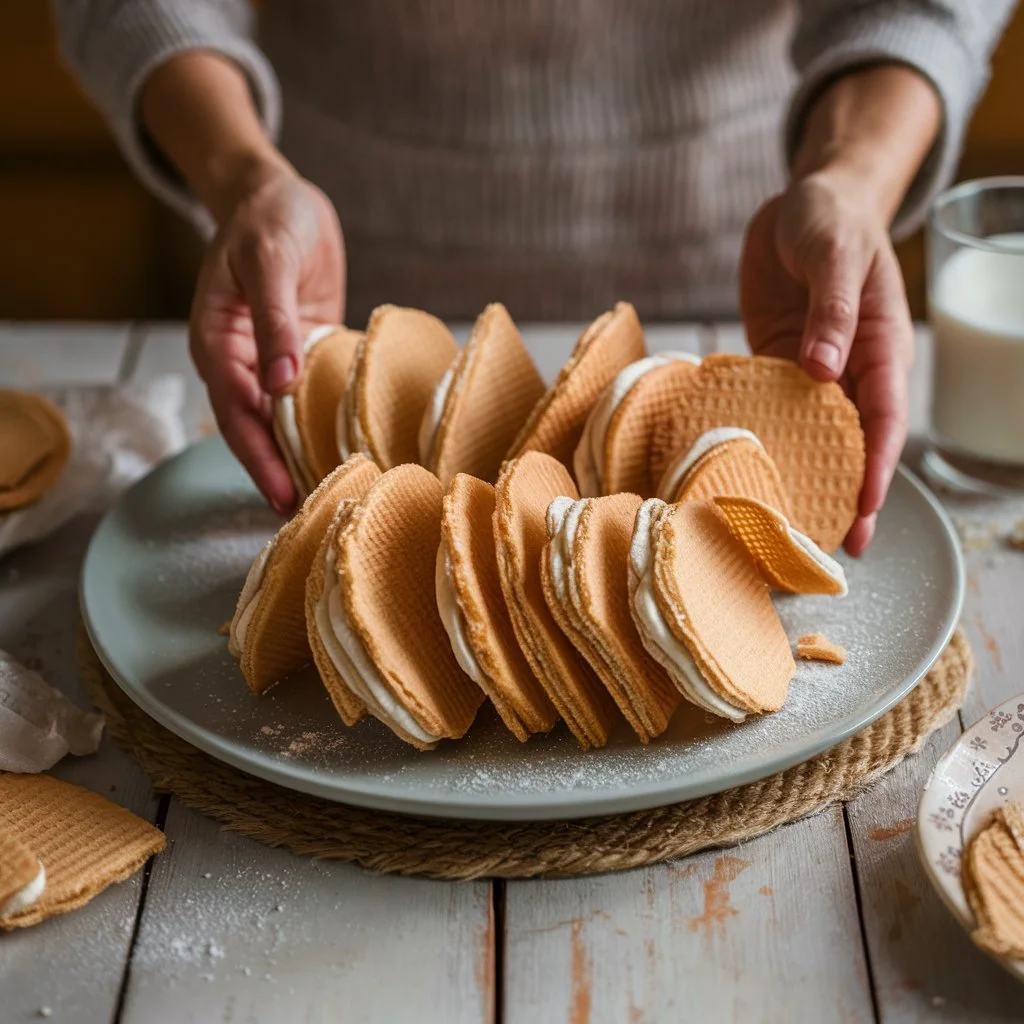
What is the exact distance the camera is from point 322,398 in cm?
148

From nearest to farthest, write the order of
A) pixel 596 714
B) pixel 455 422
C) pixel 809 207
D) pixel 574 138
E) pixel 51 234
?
1. pixel 596 714
2. pixel 455 422
3. pixel 809 207
4. pixel 574 138
5. pixel 51 234

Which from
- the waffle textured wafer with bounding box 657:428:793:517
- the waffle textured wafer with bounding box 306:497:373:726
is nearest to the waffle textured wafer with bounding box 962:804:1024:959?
the waffle textured wafer with bounding box 657:428:793:517

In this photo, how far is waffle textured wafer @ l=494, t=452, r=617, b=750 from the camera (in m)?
1.06

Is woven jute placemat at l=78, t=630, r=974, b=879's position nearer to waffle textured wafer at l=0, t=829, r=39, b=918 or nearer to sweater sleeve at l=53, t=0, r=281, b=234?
waffle textured wafer at l=0, t=829, r=39, b=918

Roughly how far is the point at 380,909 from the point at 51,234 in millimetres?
3075

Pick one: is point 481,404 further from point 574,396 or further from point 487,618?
point 487,618

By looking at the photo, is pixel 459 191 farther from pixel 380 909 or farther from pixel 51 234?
pixel 51 234

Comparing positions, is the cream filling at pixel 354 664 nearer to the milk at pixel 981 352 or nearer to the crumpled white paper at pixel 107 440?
the crumpled white paper at pixel 107 440

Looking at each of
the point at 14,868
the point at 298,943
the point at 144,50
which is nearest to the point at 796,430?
the point at 298,943

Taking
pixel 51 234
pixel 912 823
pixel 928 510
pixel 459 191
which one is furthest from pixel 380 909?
pixel 51 234

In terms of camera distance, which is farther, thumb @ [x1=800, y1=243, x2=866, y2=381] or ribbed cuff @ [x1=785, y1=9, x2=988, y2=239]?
ribbed cuff @ [x1=785, y1=9, x2=988, y2=239]

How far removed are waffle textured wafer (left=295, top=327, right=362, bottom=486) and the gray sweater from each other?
2.06ft

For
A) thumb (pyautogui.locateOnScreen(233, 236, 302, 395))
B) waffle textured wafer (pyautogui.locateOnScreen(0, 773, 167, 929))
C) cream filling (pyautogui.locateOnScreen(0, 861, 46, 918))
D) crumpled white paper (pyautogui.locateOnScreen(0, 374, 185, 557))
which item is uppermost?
thumb (pyautogui.locateOnScreen(233, 236, 302, 395))

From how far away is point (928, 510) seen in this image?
1.44m
